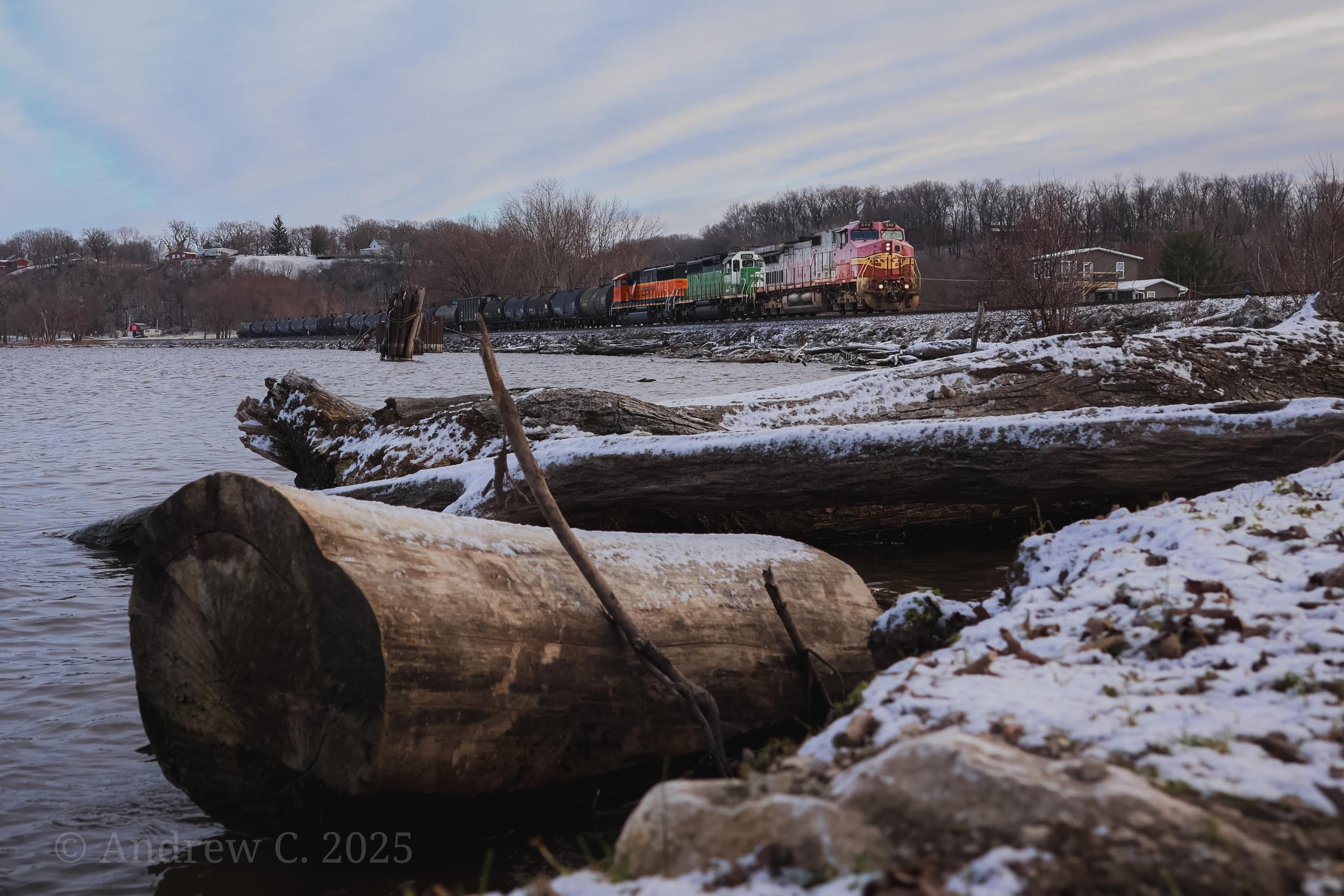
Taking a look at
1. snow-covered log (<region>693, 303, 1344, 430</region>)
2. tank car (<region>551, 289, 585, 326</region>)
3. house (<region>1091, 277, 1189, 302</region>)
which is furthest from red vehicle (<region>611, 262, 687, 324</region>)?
snow-covered log (<region>693, 303, 1344, 430</region>)

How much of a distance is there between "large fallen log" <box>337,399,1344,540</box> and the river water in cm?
75

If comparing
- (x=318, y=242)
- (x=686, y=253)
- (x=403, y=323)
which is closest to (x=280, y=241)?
(x=318, y=242)

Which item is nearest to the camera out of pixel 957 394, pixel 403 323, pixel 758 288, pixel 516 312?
pixel 957 394

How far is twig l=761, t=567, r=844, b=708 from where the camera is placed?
12.7 feet

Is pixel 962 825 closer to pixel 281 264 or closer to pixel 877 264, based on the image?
pixel 877 264

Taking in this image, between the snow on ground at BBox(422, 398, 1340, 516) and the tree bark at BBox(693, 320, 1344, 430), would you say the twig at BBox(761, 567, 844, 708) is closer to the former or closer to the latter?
the snow on ground at BBox(422, 398, 1340, 516)

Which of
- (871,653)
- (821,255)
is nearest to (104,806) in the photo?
(871,653)

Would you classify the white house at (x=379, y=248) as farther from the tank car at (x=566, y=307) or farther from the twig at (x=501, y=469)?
the twig at (x=501, y=469)

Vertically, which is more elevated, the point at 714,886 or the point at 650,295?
the point at 650,295

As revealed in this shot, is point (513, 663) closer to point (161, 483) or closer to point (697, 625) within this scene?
point (697, 625)

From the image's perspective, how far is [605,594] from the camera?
10.6 feet

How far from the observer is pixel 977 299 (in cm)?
4228

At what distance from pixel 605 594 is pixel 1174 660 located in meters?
1.76

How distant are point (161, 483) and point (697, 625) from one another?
33.3ft
